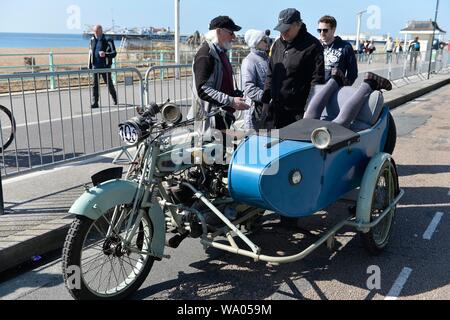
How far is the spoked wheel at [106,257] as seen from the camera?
9.88 feet

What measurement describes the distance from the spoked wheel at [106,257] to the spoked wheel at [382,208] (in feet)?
6.00

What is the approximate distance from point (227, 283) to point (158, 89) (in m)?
6.30

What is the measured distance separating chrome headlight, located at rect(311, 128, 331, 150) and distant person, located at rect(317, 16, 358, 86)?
114 inches

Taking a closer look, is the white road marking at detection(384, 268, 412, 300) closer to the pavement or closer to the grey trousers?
the grey trousers

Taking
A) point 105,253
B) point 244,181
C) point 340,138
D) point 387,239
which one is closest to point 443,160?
point 387,239


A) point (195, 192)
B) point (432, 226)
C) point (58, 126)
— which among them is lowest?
point (432, 226)

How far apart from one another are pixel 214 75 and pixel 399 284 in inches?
90.1

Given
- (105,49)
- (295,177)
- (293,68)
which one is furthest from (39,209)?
(105,49)

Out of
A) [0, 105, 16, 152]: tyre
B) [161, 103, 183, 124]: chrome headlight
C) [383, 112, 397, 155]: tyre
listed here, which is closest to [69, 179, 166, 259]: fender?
[161, 103, 183, 124]: chrome headlight

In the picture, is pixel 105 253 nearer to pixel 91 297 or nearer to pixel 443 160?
pixel 91 297

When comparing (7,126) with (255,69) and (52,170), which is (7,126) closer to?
(52,170)

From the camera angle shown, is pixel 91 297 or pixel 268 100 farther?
pixel 268 100

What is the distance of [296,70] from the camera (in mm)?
4504
